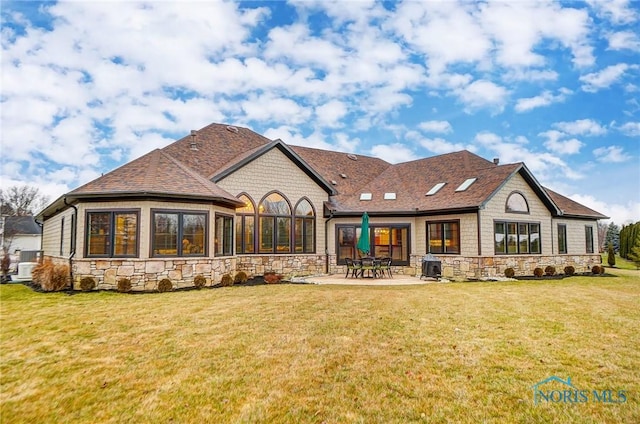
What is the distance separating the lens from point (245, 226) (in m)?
15.0

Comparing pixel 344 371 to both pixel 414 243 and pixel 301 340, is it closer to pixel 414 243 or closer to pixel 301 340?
pixel 301 340

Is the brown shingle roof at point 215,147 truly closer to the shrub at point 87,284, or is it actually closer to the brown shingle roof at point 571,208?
the shrub at point 87,284

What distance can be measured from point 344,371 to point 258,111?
67.3 feet

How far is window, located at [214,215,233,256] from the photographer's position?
13.1 metres

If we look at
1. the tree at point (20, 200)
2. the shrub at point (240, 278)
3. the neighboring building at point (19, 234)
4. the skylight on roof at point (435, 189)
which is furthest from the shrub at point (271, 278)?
the tree at point (20, 200)

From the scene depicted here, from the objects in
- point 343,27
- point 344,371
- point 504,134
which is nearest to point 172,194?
point 344,371

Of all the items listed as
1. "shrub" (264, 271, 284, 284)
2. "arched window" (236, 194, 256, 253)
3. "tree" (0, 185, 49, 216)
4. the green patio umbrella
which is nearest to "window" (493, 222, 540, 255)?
the green patio umbrella

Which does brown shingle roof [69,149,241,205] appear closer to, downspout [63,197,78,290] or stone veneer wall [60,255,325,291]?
downspout [63,197,78,290]

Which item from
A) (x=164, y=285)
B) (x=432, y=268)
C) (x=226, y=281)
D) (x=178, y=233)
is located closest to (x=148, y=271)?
(x=164, y=285)

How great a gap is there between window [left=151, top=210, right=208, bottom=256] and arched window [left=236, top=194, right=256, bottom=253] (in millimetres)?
2396

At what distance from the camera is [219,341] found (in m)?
5.87

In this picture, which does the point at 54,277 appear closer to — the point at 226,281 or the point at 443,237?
the point at 226,281

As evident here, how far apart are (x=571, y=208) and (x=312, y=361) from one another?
64.0 ft

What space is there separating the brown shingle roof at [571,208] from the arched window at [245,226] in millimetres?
14387
